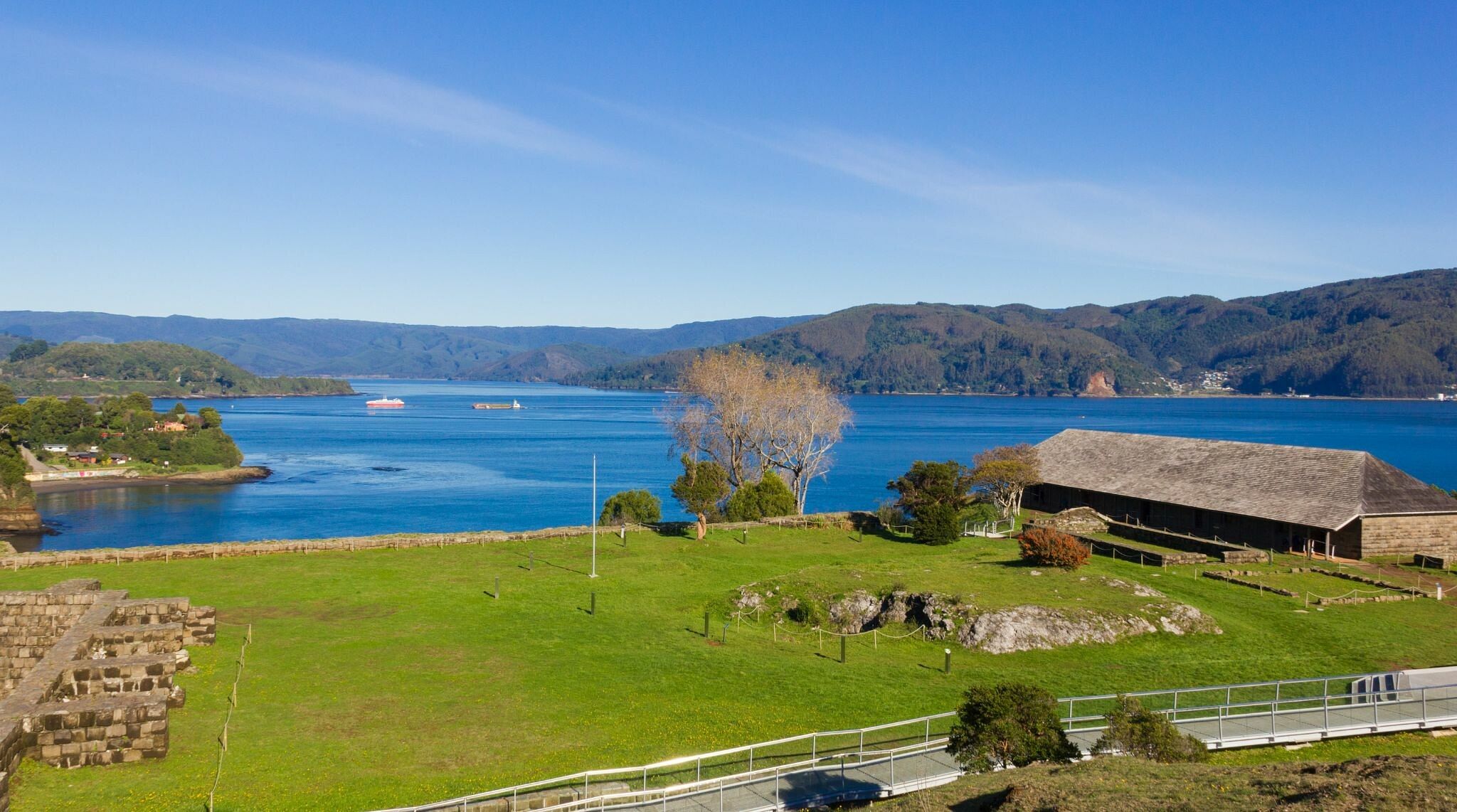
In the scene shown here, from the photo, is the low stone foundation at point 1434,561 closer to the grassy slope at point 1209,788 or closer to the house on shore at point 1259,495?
the house on shore at point 1259,495

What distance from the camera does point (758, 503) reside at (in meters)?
53.5

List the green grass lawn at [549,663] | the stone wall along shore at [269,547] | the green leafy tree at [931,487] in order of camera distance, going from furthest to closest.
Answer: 1. the green leafy tree at [931,487]
2. the stone wall along shore at [269,547]
3. the green grass lawn at [549,663]

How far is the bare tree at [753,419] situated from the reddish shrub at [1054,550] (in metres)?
25.3

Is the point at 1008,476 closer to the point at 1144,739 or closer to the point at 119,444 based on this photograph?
the point at 1144,739

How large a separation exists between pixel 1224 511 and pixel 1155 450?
1012 cm

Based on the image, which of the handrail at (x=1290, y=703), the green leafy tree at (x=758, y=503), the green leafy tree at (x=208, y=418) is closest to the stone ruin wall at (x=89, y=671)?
the handrail at (x=1290, y=703)

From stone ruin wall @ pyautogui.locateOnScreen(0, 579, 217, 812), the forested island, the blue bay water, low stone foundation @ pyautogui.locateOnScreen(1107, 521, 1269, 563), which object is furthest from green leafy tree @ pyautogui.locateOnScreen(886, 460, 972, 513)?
the forested island

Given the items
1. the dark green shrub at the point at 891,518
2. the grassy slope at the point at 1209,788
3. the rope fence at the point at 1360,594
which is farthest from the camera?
the dark green shrub at the point at 891,518

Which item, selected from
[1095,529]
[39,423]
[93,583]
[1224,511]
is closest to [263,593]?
[93,583]

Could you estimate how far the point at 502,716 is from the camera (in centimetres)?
2072

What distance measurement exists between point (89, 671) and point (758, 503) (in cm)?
3700

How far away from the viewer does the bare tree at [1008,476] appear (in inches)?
2121

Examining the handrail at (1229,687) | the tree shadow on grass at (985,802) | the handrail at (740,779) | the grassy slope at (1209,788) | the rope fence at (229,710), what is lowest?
the rope fence at (229,710)

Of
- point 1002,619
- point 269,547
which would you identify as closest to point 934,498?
point 1002,619
